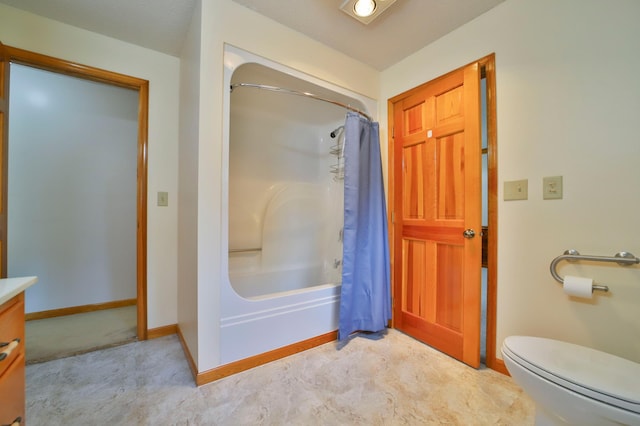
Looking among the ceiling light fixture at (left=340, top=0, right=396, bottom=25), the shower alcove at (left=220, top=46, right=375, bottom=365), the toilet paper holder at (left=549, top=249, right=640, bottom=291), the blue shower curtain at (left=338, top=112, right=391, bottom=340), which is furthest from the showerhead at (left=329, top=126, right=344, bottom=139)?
the toilet paper holder at (left=549, top=249, right=640, bottom=291)

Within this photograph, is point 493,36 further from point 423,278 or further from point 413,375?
point 413,375

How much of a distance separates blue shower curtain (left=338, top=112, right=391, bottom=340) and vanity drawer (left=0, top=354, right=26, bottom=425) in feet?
5.00

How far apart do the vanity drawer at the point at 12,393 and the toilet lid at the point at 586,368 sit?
1.78m

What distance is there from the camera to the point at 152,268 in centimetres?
192

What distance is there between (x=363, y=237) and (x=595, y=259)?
1.24 metres

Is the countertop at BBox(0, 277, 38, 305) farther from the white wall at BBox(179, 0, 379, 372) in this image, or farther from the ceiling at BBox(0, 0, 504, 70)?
the ceiling at BBox(0, 0, 504, 70)

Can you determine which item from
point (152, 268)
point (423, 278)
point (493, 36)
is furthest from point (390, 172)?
point (152, 268)

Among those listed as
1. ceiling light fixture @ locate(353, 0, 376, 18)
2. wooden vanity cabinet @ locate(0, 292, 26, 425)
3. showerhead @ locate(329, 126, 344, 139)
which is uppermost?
ceiling light fixture @ locate(353, 0, 376, 18)

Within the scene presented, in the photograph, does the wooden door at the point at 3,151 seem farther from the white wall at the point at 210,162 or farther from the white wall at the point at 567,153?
the white wall at the point at 567,153

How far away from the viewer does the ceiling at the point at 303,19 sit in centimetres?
147

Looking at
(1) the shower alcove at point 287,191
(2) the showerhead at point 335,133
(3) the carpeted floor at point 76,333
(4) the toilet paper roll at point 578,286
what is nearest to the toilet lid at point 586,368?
(4) the toilet paper roll at point 578,286

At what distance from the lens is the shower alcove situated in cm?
196

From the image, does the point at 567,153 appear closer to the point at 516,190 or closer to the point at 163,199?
the point at 516,190

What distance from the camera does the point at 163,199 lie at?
196 cm
